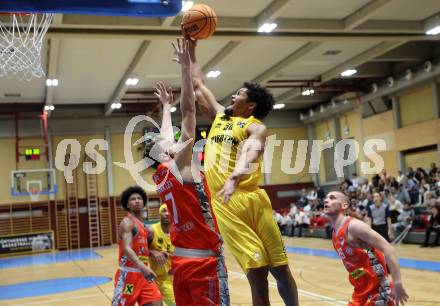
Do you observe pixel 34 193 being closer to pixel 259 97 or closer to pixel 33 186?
pixel 33 186

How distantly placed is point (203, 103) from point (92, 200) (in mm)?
20233

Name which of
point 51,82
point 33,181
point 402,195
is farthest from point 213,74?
point 33,181

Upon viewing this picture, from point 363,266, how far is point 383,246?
0.37 m

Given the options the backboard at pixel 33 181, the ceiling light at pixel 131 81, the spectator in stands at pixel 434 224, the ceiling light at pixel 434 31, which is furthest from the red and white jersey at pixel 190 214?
the backboard at pixel 33 181

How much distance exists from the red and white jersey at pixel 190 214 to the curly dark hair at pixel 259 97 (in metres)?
1.16

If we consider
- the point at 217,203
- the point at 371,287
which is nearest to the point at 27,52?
the point at 217,203

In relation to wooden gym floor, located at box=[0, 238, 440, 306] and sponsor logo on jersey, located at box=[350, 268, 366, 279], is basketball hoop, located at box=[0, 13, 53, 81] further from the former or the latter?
sponsor logo on jersey, located at box=[350, 268, 366, 279]

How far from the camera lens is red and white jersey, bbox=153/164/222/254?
3.37 metres

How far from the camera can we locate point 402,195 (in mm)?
15609

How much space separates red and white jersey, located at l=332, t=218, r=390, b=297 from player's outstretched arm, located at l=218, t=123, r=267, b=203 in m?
0.96

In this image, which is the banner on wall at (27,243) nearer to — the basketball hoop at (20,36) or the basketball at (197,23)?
the basketball hoop at (20,36)

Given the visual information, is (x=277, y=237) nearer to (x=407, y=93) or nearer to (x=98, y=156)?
(x=407, y=93)

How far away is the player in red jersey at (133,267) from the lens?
5160mm

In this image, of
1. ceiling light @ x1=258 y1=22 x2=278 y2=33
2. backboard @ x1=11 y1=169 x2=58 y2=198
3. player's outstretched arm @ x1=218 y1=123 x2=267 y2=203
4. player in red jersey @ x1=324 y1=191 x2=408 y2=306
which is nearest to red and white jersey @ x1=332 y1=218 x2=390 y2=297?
player in red jersey @ x1=324 y1=191 x2=408 y2=306
